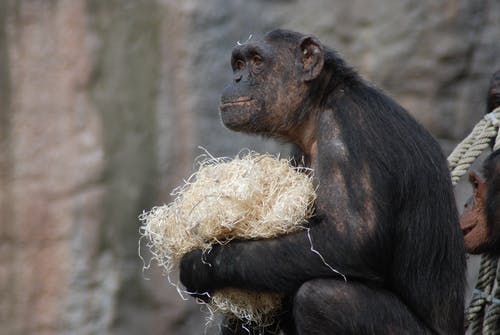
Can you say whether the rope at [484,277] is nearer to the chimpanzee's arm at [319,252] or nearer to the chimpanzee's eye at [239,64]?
the chimpanzee's arm at [319,252]

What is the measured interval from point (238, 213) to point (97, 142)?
3741 millimetres

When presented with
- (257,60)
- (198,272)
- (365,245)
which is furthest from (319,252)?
(257,60)

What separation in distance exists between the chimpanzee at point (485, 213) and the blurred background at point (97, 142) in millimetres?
3127

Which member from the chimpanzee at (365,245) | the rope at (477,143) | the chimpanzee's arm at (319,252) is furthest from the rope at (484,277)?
the chimpanzee's arm at (319,252)

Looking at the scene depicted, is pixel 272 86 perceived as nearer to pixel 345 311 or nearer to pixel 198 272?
pixel 198 272

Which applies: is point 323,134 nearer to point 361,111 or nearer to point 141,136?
point 361,111

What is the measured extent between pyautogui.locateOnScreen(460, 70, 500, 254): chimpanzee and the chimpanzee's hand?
1.80 m

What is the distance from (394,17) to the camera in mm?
9078

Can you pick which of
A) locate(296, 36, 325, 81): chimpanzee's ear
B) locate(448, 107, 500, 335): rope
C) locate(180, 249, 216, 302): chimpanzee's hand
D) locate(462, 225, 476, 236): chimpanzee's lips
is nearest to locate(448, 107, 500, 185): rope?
locate(448, 107, 500, 335): rope

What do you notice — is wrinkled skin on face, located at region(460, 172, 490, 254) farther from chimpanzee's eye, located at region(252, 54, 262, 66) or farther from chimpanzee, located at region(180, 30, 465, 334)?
chimpanzee's eye, located at region(252, 54, 262, 66)

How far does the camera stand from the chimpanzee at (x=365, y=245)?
5.13 m

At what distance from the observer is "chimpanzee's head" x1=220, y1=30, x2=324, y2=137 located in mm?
5848

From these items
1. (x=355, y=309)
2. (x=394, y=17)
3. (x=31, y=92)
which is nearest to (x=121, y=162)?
(x=31, y=92)

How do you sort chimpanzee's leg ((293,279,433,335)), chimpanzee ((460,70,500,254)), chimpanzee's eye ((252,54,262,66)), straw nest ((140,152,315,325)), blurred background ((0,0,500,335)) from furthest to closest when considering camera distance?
blurred background ((0,0,500,335))
chimpanzee ((460,70,500,254))
chimpanzee's eye ((252,54,262,66))
straw nest ((140,152,315,325))
chimpanzee's leg ((293,279,433,335))
